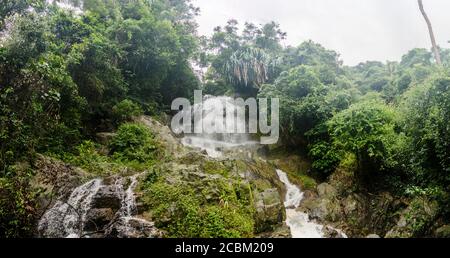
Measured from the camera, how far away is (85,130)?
46.3ft

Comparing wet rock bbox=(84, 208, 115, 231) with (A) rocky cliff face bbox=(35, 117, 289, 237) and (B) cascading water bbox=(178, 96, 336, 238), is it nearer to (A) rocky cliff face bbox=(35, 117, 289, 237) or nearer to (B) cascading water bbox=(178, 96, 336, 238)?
(A) rocky cliff face bbox=(35, 117, 289, 237)

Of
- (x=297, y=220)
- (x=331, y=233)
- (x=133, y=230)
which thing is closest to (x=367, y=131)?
(x=331, y=233)

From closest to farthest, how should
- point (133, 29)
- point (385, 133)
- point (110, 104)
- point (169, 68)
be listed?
point (385, 133) < point (110, 104) < point (133, 29) < point (169, 68)

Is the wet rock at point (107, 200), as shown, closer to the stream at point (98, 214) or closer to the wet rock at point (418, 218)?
the stream at point (98, 214)

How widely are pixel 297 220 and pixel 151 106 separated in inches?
393

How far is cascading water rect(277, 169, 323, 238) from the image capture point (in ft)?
36.7

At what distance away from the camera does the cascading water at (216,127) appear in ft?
59.9

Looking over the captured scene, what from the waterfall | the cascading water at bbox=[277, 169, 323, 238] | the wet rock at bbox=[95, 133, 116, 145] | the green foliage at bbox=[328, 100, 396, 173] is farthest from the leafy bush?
the green foliage at bbox=[328, 100, 396, 173]

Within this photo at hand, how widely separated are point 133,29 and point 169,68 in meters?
3.10

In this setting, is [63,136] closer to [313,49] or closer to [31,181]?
[31,181]

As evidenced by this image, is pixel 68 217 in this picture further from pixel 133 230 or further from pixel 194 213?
pixel 194 213

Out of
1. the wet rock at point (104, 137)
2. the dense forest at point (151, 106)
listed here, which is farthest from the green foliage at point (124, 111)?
the wet rock at point (104, 137)

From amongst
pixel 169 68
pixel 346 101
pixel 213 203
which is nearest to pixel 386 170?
pixel 346 101

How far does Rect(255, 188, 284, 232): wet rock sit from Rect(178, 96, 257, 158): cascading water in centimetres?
643
